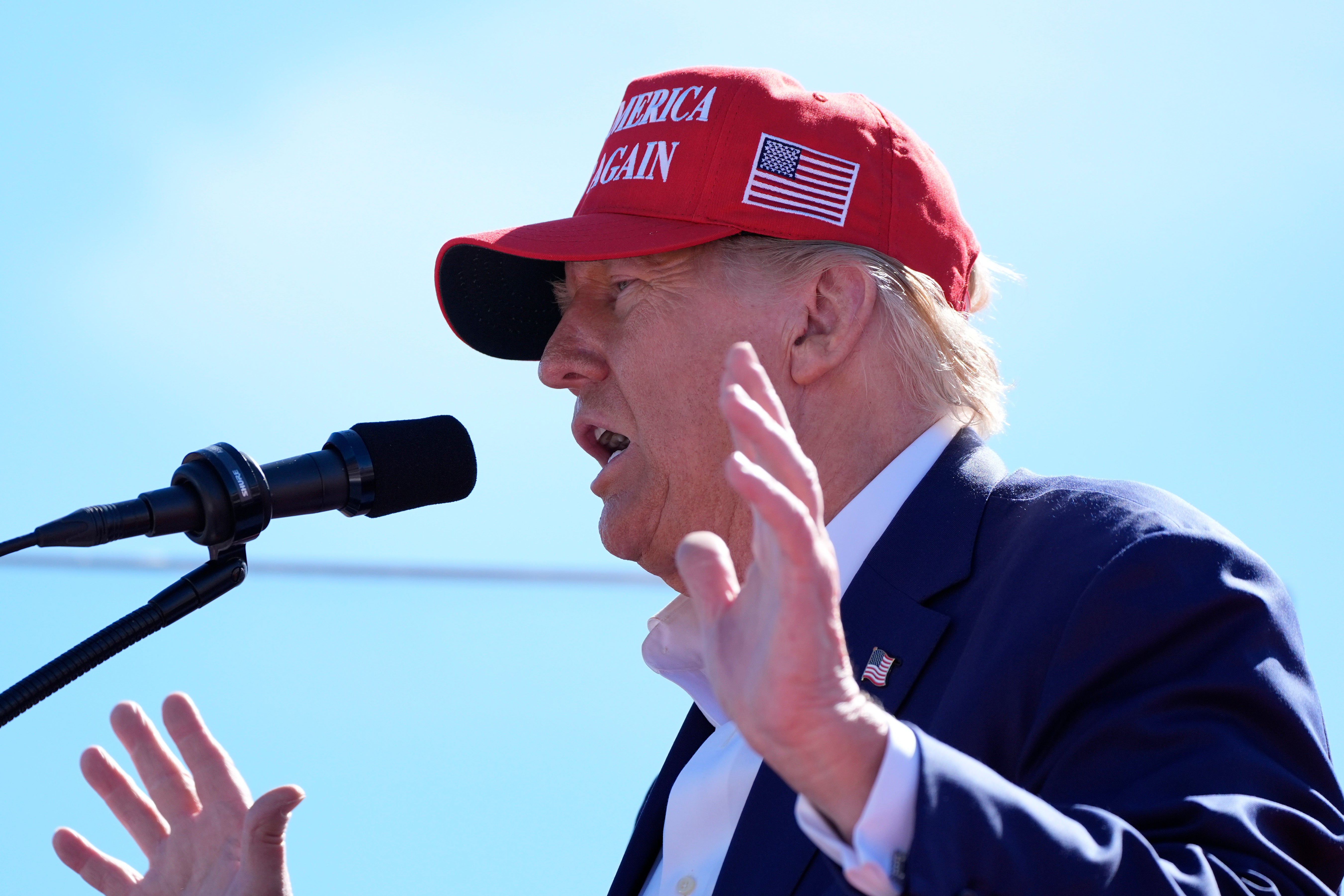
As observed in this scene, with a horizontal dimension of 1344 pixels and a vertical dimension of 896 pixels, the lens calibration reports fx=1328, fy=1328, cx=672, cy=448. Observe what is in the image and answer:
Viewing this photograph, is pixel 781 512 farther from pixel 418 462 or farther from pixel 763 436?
pixel 418 462

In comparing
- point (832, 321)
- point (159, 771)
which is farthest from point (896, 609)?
point (159, 771)

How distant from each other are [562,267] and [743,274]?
0.53m

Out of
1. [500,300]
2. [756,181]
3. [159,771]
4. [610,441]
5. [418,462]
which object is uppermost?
[756,181]

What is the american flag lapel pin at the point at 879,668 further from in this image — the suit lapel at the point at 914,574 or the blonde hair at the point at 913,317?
the blonde hair at the point at 913,317

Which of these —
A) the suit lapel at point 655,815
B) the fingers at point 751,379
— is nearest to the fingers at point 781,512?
the fingers at point 751,379

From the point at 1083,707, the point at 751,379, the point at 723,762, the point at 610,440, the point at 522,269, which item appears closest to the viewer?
the point at 751,379

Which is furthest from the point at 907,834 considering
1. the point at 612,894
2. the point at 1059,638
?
the point at 612,894

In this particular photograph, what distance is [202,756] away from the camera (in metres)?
2.09

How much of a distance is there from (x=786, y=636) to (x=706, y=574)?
0.34ft

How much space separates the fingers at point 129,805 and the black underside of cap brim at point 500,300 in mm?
1004

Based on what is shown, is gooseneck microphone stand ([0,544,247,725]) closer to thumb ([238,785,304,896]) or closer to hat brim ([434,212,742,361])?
thumb ([238,785,304,896])

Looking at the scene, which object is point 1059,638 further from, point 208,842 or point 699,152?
point 208,842

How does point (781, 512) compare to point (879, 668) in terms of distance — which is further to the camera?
point (879, 668)

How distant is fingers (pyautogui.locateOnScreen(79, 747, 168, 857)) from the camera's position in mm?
2145
